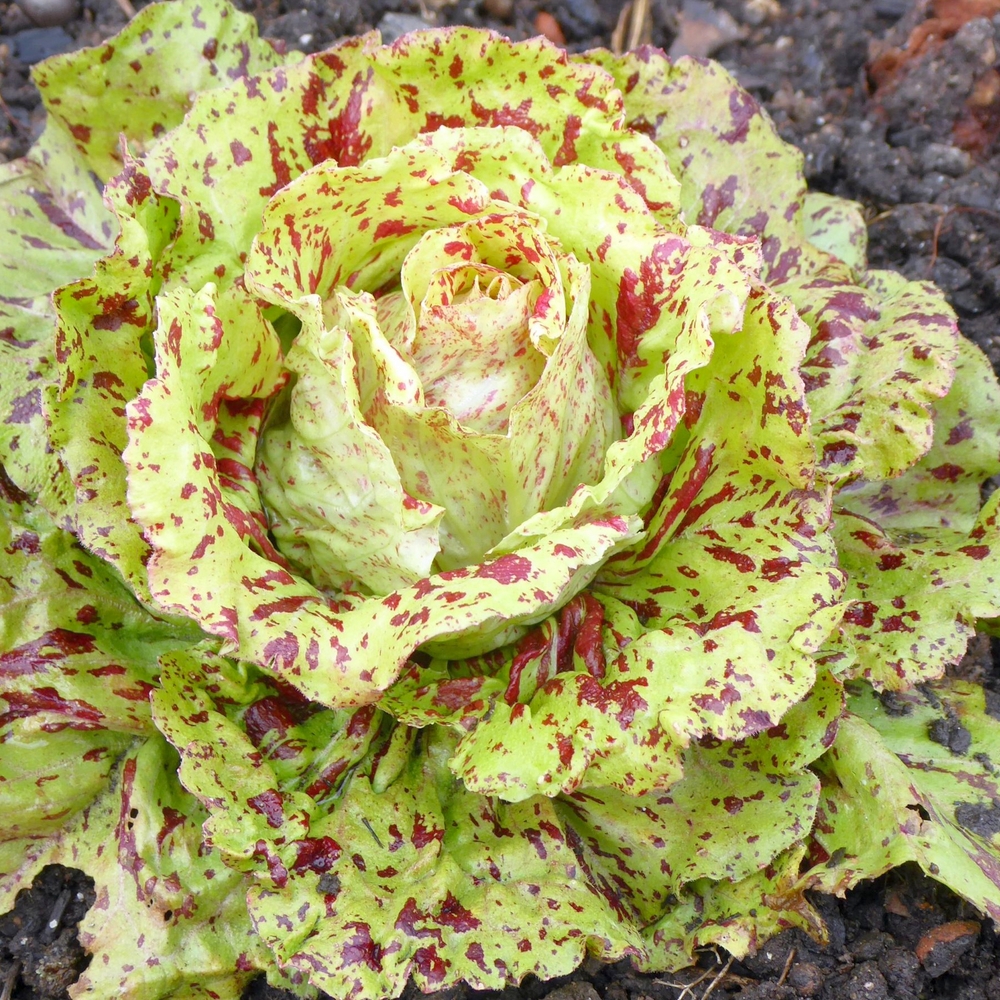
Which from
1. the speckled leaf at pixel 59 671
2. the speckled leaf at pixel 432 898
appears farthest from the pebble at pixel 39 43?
the speckled leaf at pixel 432 898

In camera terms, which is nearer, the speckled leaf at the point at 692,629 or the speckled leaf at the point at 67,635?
the speckled leaf at the point at 692,629

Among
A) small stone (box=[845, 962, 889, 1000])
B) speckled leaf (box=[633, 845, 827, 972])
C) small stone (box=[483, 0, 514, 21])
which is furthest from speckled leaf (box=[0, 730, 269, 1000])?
small stone (box=[483, 0, 514, 21])

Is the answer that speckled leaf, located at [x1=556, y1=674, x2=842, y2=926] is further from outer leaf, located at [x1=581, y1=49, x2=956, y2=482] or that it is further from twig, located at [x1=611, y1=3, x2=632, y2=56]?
twig, located at [x1=611, y1=3, x2=632, y2=56]

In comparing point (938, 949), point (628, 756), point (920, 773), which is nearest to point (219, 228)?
point (628, 756)

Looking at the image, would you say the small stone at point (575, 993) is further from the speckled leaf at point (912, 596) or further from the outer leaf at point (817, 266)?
the outer leaf at point (817, 266)

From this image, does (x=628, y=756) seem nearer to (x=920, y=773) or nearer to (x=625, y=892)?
(x=625, y=892)

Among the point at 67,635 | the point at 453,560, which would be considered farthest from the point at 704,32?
the point at 67,635

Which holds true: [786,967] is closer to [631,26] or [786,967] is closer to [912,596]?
[912,596]
